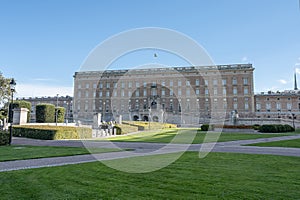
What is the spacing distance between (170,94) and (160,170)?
61.1 meters

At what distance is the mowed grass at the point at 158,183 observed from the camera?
3.78 meters

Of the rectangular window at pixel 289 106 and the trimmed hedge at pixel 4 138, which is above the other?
the rectangular window at pixel 289 106

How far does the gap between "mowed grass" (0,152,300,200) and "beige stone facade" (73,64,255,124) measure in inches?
2021

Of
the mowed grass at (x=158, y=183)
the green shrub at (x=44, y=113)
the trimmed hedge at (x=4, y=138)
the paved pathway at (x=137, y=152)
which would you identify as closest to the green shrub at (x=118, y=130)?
the green shrub at (x=44, y=113)

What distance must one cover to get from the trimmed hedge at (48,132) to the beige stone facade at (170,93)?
39894 millimetres

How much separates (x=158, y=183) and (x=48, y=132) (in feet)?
43.4

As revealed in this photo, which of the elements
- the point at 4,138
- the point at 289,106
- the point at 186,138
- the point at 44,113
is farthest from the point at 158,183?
the point at 289,106

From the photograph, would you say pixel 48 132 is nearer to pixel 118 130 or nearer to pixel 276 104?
pixel 118 130

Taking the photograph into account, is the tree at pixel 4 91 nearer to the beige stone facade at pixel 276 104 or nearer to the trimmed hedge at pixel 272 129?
the trimmed hedge at pixel 272 129

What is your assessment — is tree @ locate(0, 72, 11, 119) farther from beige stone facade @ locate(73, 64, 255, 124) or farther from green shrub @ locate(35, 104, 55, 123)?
beige stone facade @ locate(73, 64, 255, 124)

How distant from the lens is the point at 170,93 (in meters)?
66.4

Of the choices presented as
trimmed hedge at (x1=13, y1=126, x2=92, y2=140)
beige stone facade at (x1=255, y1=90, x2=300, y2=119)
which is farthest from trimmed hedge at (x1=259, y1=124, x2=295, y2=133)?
beige stone facade at (x1=255, y1=90, x2=300, y2=119)

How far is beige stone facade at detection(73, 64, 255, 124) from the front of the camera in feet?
202

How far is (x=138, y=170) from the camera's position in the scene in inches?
223
